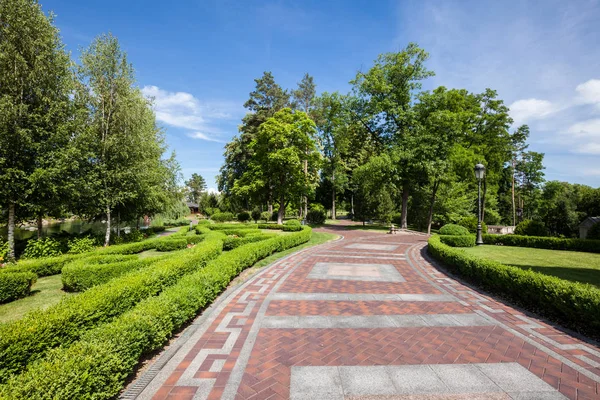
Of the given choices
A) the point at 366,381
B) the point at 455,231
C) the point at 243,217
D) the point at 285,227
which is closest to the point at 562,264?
the point at 455,231

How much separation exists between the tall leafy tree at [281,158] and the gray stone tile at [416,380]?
84.2 feet

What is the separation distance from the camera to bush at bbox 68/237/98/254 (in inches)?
565

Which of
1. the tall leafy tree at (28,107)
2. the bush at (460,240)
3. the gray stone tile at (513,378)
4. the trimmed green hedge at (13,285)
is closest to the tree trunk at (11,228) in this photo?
the tall leafy tree at (28,107)

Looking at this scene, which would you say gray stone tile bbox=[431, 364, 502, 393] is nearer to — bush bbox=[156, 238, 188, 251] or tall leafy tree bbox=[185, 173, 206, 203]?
bush bbox=[156, 238, 188, 251]

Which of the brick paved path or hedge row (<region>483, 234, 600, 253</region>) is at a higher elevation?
hedge row (<region>483, 234, 600, 253</region>)

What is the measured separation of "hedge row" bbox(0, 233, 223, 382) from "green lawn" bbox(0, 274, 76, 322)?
183 cm

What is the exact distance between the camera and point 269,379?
4.27 m

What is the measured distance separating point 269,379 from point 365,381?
5.03 feet

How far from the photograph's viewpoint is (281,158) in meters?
29.0

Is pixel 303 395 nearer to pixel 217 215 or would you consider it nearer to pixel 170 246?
pixel 170 246

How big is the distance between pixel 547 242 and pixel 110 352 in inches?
947

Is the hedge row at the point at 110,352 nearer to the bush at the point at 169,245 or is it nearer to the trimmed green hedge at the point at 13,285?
the trimmed green hedge at the point at 13,285

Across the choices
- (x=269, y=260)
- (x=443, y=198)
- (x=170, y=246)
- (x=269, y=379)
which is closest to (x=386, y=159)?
(x=443, y=198)

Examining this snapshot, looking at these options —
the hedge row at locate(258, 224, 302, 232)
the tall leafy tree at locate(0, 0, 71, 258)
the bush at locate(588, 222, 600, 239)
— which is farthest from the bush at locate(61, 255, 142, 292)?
the bush at locate(588, 222, 600, 239)
